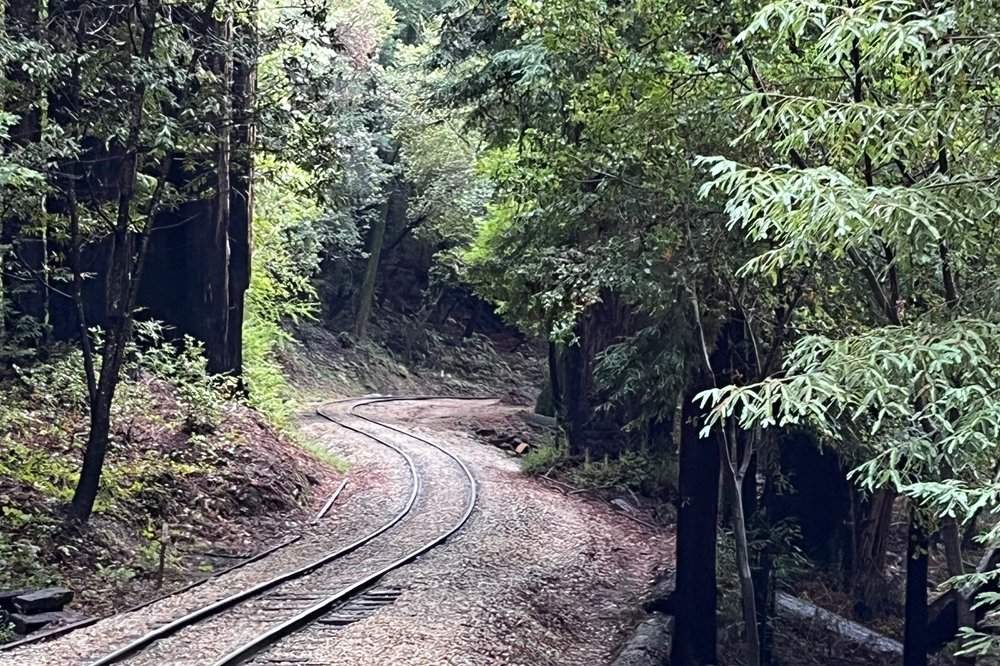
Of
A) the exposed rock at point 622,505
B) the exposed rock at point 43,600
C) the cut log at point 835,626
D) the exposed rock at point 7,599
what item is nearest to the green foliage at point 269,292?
the exposed rock at point 622,505

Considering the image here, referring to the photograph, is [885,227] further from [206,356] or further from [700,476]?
[206,356]

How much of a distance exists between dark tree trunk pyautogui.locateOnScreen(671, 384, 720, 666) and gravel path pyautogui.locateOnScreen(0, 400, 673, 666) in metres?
0.86

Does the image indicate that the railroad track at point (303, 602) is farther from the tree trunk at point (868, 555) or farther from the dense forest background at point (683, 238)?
the tree trunk at point (868, 555)

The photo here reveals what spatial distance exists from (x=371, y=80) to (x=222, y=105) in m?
28.8

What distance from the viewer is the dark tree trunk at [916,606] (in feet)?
33.2

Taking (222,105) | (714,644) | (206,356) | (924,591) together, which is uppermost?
(222,105)

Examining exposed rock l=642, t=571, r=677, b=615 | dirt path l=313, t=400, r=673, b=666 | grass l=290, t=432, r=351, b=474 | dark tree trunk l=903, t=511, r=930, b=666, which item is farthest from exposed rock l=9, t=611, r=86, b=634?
grass l=290, t=432, r=351, b=474

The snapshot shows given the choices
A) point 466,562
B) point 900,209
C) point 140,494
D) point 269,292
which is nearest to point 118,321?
point 140,494

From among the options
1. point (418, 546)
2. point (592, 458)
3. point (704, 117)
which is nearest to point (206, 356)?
point (418, 546)

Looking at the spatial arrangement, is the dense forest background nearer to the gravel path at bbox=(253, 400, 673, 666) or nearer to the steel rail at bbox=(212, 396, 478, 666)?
the gravel path at bbox=(253, 400, 673, 666)

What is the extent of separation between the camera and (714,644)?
1211 cm

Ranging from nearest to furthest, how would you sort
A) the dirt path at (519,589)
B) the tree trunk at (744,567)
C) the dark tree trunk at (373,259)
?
→ the dirt path at (519,589) < the tree trunk at (744,567) < the dark tree trunk at (373,259)

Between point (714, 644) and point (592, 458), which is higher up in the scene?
point (592, 458)

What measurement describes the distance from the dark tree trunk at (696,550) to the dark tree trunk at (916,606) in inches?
93.2
